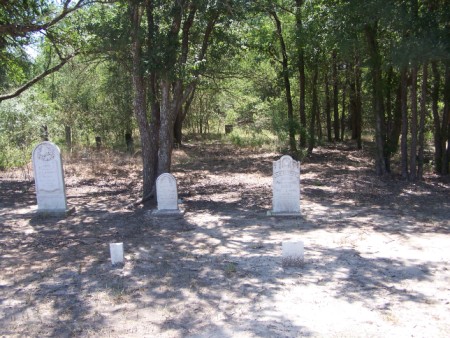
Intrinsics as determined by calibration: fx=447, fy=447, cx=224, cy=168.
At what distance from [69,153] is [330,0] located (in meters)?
13.2

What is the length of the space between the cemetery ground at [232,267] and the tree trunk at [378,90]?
6.27ft

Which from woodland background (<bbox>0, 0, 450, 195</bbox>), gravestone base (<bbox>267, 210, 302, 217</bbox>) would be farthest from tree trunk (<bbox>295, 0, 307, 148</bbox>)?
gravestone base (<bbox>267, 210, 302, 217</bbox>)

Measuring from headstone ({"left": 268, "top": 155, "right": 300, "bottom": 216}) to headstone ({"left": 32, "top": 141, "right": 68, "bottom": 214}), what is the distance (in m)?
4.70

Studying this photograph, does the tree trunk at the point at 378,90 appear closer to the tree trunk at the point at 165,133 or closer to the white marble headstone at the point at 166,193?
the tree trunk at the point at 165,133

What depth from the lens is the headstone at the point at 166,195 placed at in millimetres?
9719

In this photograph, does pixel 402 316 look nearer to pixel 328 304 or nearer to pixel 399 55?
pixel 328 304

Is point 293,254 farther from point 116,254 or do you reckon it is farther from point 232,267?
point 116,254

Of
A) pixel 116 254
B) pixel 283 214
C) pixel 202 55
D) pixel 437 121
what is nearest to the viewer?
pixel 116 254

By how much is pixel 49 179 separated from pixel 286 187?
523 cm

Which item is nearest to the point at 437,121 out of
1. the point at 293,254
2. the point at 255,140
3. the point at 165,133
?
the point at 165,133

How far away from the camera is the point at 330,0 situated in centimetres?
1310

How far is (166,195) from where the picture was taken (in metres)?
9.75

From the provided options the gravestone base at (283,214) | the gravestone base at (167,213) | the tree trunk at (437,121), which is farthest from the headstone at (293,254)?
the tree trunk at (437,121)

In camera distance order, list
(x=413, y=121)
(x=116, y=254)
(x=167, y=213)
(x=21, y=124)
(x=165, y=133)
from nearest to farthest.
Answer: (x=116, y=254) < (x=167, y=213) < (x=165, y=133) < (x=413, y=121) < (x=21, y=124)
